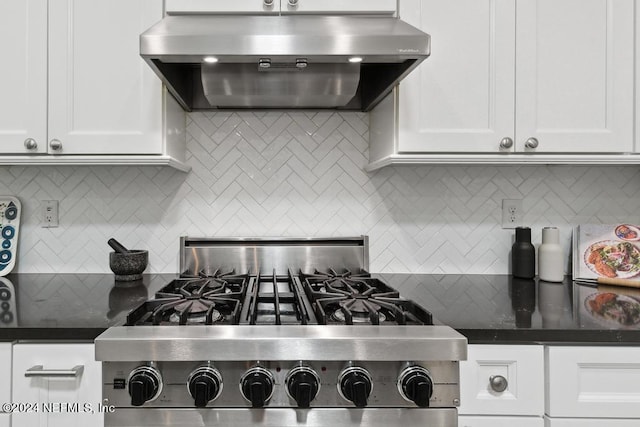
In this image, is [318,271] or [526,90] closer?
[526,90]

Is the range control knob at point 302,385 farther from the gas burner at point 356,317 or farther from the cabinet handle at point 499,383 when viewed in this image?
the cabinet handle at point 499,383

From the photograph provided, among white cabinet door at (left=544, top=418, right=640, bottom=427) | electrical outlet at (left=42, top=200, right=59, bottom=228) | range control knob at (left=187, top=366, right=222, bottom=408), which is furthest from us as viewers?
electrical outlet at (left=42, top=200, right=59, bottom=228)

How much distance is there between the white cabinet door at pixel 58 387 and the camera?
3.36 ft

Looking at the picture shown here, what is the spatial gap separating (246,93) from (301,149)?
349 millimetres

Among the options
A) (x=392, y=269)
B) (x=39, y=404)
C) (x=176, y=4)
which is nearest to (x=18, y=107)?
(x=176, y=4)

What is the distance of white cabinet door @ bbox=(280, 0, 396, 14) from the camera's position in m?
1.34

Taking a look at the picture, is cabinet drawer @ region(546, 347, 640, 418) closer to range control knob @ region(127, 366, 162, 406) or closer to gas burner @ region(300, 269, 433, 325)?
gas burner @ region(300, 269, 433, 325)

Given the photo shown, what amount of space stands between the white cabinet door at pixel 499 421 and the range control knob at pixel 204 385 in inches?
24.3

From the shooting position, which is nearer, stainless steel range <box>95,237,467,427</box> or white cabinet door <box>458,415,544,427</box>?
stainless steel range <box>95,237,467,427</box>

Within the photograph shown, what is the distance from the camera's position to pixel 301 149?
68.8 inches

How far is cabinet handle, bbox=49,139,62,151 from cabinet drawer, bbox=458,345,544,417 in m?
1.48

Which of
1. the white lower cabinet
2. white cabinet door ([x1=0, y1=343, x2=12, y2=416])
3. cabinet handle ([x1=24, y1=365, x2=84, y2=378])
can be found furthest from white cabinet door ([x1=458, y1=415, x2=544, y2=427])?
white cabinet door ([x1=0, y1=343, x2=12, y2=416])

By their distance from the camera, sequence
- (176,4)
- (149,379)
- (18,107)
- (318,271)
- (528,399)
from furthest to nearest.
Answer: (318,271) < (18,107) < (176,4) < (528,399) < (149,379)

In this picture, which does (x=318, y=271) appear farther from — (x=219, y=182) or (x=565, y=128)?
(x=565, y=128)
